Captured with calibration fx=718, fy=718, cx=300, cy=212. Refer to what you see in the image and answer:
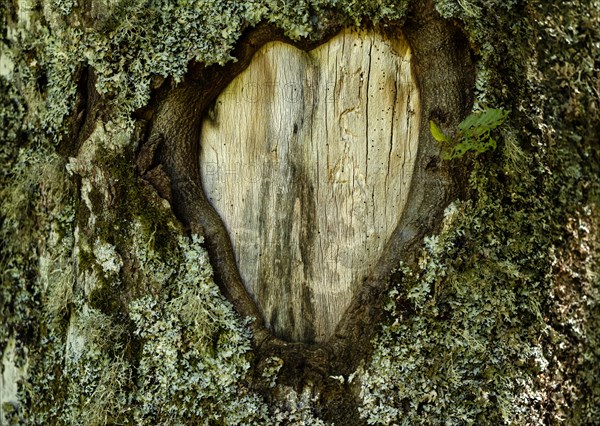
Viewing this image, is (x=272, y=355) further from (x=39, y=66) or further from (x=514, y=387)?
(x=39, y=66)

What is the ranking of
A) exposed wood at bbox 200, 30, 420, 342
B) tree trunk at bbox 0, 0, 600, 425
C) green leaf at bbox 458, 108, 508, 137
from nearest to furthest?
green leaf at bbox 458, 108, 508, 137 → tree trunk at bbox 0, 0, 600, 425 → exposed wood at bbox 200, 30, 420, 342

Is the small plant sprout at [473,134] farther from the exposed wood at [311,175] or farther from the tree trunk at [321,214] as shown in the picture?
the exposed wood at [311,175]

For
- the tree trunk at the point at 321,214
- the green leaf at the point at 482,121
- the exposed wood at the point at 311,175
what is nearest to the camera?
the green leaf at the point at 482,121

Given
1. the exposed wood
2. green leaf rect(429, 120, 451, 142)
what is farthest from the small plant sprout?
the exposed wood

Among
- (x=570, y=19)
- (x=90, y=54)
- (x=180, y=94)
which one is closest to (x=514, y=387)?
(x=570, y=19)

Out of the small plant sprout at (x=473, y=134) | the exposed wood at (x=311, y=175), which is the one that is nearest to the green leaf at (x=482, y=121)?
the small plant sprout at (x=473, y=134)

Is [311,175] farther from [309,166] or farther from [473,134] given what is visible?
[473,134]

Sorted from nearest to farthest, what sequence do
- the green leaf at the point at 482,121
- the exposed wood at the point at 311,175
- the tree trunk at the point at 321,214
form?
1. the green leaf at the point at 482,121
2. the tree trunk at the point at 321,214
3. the exposed wood at the point at 311,175

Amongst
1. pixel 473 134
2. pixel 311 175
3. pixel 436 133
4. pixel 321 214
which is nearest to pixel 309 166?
pixel 311 175

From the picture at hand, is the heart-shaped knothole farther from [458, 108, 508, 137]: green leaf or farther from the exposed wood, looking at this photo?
[458, 108, 508, 137]: green leaf
